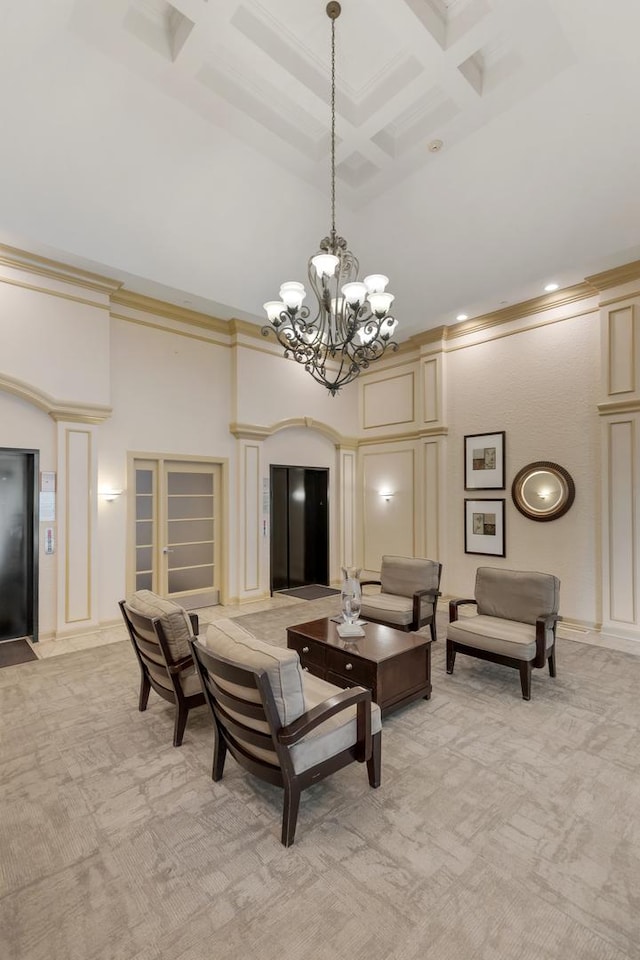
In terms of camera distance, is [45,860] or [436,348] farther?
[436,348]

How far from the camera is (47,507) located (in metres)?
5.12

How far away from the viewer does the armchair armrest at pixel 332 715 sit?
2.06 meters

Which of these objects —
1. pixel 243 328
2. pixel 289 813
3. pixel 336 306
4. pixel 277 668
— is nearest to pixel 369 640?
pixel 289 813

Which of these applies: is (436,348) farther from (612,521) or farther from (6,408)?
(6,408)

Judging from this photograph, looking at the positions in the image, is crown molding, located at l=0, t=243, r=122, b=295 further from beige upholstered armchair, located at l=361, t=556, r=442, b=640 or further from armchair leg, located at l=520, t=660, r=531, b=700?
armchair leg, located at l=520, t=660, r=531, b=700

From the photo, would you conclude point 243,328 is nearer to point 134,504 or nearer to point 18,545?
point 134,504

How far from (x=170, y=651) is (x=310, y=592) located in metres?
4.85

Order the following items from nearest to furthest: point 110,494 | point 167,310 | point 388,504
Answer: point 110,494 < point 167,310 < point 388,504

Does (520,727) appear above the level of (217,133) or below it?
below

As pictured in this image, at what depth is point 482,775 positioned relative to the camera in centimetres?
270

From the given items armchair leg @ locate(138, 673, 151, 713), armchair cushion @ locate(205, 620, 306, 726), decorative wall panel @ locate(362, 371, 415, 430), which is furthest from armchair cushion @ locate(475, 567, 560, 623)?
decorative wall panel @ locate(362, 371, 415, 430)

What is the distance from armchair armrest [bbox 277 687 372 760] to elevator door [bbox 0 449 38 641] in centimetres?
429

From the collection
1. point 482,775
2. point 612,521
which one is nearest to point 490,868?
point 482,775

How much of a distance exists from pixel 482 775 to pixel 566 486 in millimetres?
4096
